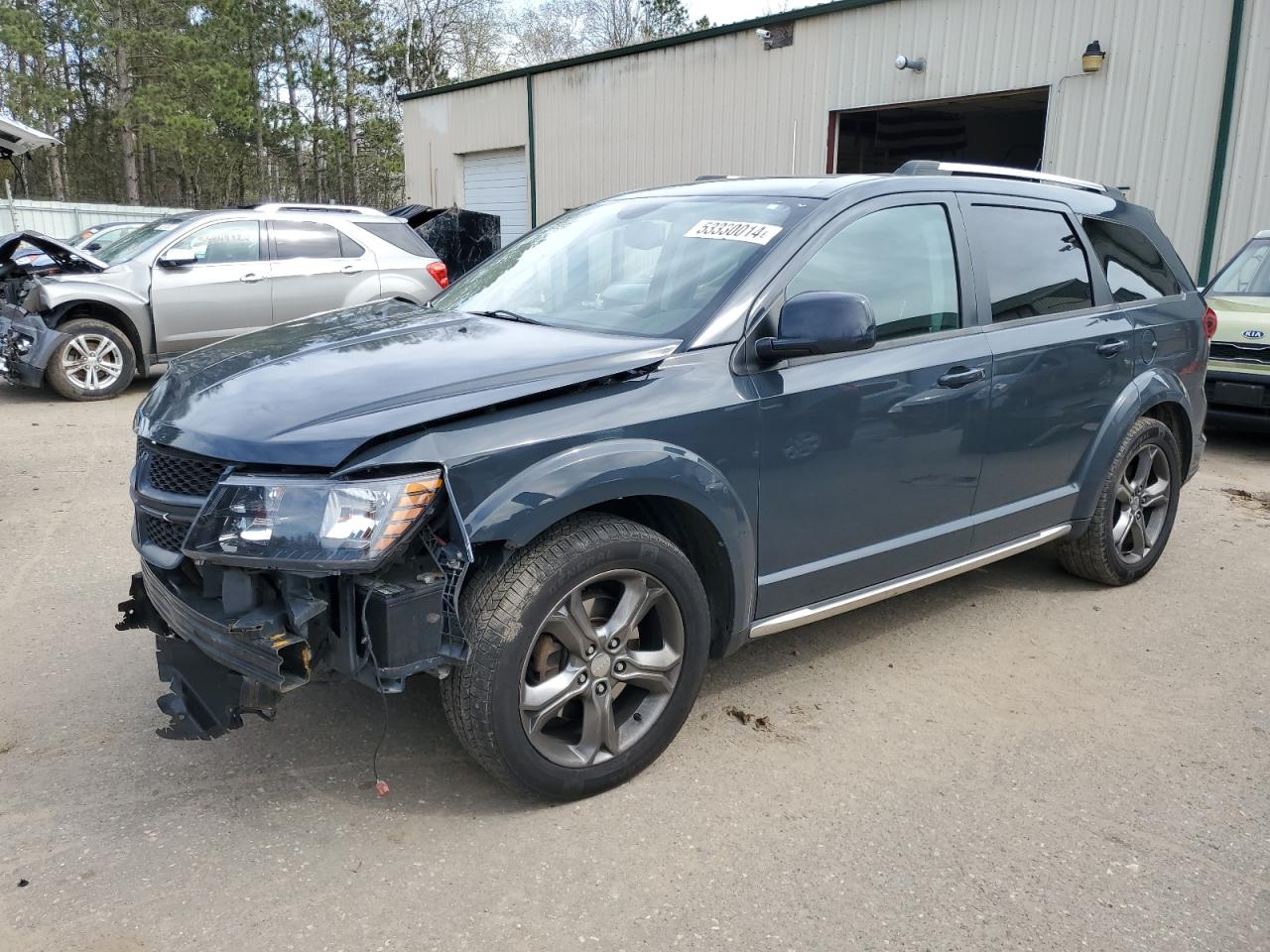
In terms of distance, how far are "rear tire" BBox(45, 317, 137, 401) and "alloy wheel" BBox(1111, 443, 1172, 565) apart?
8.61 m

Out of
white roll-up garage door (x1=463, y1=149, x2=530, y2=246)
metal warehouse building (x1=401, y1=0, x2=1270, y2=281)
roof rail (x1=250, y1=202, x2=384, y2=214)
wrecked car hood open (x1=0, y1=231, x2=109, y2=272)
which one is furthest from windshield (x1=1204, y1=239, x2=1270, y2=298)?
white roll-up garage door (x1=463, y1=149, x2=530, y2=246)

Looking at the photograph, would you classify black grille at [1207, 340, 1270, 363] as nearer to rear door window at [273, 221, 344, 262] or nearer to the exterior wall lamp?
the exterior wall lamp

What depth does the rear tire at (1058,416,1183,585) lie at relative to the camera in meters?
4.57

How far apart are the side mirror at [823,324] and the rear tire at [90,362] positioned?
8.21 metres

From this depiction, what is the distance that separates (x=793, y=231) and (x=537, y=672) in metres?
1.67

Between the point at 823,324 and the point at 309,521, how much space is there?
1.57 m

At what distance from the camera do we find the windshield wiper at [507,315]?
349 cm

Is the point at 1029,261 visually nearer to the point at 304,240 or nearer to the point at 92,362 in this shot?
the point at 304,240

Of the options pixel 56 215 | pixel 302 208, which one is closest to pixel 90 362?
pixel 302 208

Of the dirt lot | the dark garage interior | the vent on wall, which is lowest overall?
the dirt lot

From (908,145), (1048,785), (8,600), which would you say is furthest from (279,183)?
(1048,785)

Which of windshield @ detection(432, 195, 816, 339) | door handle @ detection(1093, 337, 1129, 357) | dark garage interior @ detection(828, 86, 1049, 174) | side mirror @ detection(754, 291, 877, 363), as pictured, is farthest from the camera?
A: dark garage interior @ detection(828, 86, 1049, 174)

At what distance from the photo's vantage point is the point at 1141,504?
15.8ft

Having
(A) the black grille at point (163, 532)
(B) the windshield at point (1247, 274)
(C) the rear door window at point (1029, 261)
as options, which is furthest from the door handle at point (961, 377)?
(B) the windshield at point (1247, 274)
